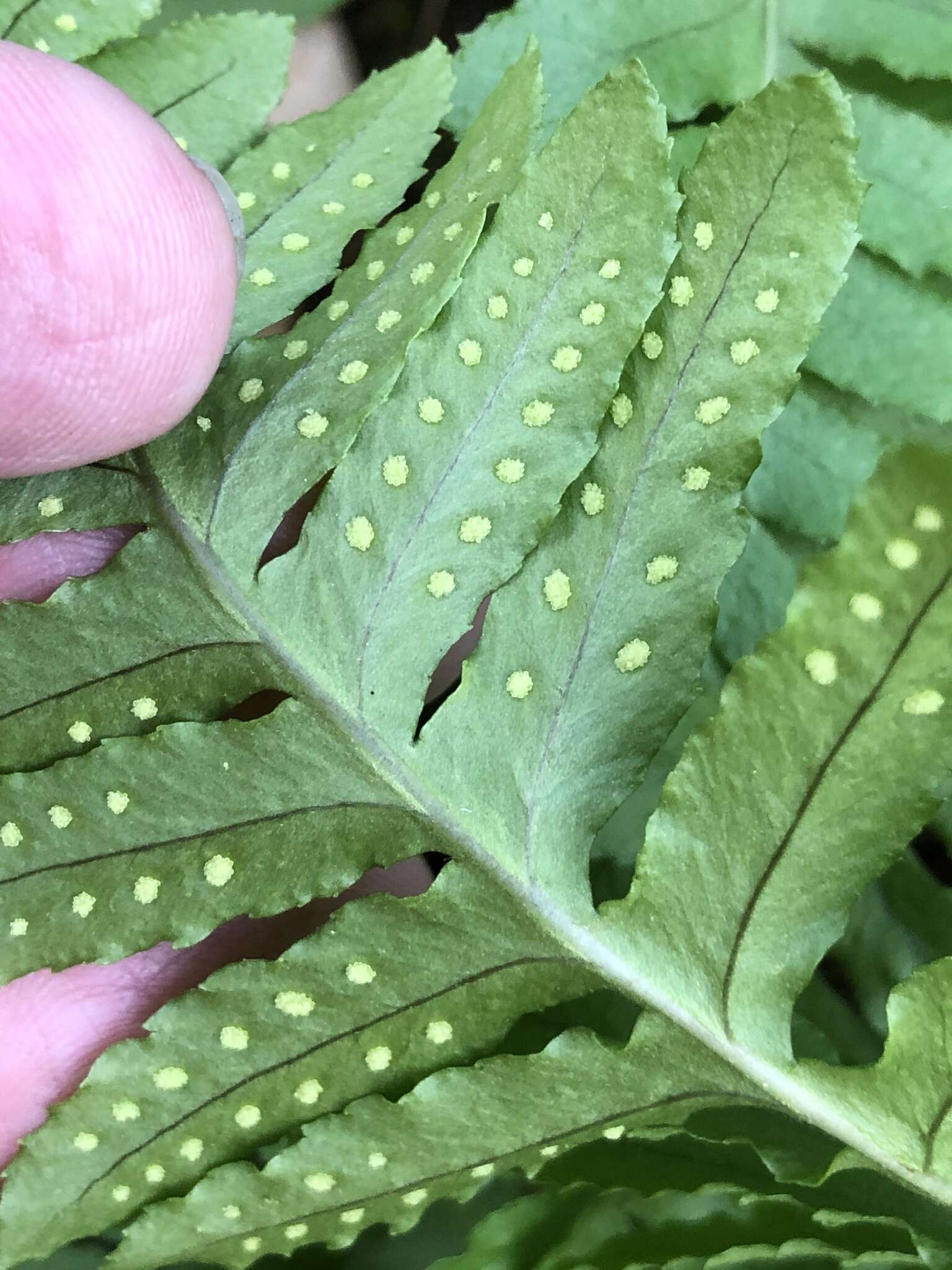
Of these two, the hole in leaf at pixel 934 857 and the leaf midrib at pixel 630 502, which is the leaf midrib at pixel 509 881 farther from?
the hole in leaf at pixel 934 857

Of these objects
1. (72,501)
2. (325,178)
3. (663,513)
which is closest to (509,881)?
(663,513)

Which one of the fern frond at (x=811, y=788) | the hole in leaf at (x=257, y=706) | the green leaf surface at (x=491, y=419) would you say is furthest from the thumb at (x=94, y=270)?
the fern frond at (x=811, y=788)

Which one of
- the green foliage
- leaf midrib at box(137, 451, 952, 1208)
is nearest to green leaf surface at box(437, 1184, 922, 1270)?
the green foliage

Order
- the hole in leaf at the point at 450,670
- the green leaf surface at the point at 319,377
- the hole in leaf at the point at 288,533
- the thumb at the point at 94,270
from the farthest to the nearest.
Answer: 1. the hole in leaf at the point at 450,670
2. the hole in leaf at the point at 288,533
3. the green leaf surface at the point at 319,377
4. the thumb at the point at 94,270

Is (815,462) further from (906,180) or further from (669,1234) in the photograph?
(669,1234)

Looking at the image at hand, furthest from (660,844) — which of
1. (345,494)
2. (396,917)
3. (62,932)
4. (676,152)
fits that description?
(676,152)

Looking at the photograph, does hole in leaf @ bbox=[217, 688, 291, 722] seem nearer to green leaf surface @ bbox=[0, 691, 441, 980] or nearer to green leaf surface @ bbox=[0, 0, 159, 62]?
green leaf surface @ bbox=[0, 691, 441, 980]
